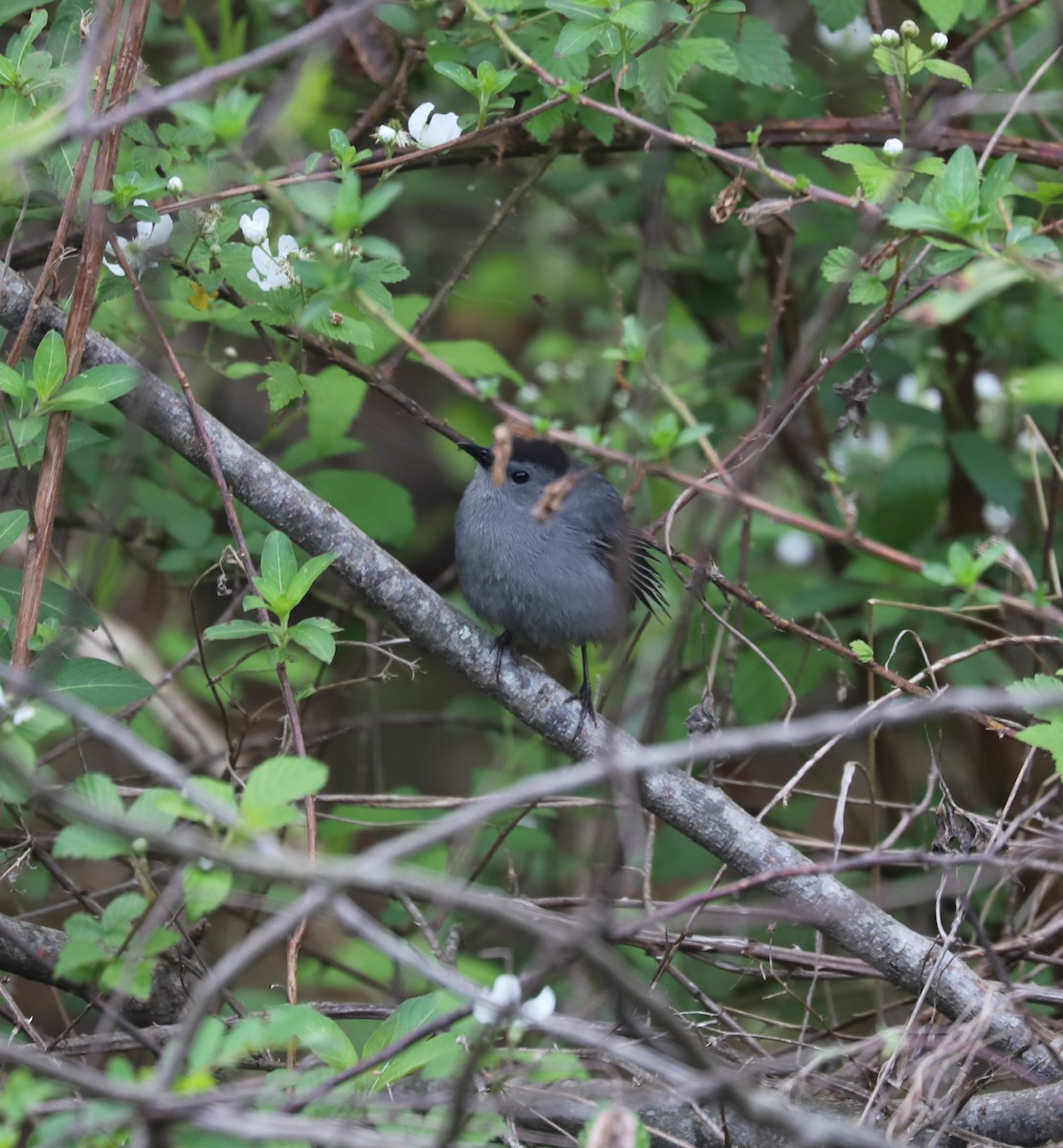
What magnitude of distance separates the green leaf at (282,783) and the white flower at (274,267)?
4.43 ft

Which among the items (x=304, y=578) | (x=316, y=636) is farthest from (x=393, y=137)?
(x=316, y=636)

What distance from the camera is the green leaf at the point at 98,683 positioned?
7.83 ft

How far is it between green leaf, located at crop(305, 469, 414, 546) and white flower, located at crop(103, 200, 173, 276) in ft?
3.14

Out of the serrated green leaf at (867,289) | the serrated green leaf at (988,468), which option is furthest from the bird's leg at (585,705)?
the serrated green leaf at (988,468)

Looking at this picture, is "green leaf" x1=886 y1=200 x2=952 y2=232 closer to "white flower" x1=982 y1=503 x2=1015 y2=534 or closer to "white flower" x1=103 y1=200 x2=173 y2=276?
"white flower" x1=103 y1=200 x2=173 y2=276

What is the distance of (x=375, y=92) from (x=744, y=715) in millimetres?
2579

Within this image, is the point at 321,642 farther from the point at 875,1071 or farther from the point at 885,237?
the point at 885,237

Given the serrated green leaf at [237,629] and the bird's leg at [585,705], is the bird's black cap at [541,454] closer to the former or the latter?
the bird's leg at [585,705]

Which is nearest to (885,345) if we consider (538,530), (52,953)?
(538,530)

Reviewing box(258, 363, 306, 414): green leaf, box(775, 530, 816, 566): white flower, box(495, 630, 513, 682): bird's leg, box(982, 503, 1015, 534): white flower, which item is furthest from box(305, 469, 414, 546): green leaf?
box(982, 503, 1015, 534): white flower

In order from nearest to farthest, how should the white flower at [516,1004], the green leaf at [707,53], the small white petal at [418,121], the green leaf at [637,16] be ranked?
the white flower at [516,1004] < the green leaf at [637,16] < the small white petal at [418,121] < the green leaf at [707,53]

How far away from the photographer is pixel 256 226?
278 cm

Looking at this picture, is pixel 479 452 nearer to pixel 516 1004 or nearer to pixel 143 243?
pixel 143 243

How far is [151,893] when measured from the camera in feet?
6.63
